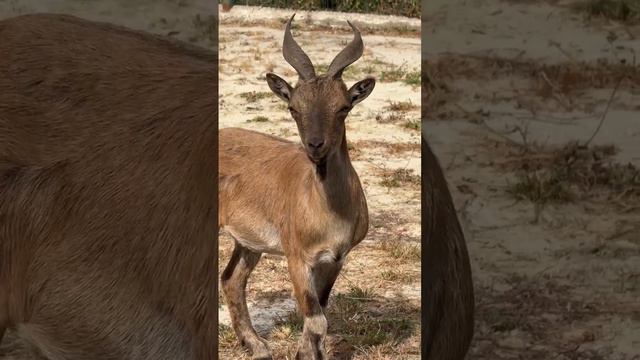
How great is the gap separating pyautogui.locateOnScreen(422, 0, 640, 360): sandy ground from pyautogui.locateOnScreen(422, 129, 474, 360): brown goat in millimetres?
632

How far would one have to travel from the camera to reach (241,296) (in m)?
4.82

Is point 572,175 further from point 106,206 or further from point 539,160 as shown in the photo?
point 106,206

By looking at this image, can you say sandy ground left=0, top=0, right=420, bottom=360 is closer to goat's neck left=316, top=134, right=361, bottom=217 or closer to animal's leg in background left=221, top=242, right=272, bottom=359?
animal's leg in background left=221, top=242, right=272, bottom=359

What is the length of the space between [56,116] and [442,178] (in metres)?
1.15

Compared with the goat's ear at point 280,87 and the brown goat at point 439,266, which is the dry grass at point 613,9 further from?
the brown goat at point 439,266

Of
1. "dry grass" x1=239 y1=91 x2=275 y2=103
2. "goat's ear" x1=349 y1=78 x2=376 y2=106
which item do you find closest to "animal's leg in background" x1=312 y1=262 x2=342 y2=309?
"goat's ear" x1=349 y1=78 x2=376 y2=106

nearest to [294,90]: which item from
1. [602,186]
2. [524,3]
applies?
[602,186]

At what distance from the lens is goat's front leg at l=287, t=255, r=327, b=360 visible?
4.20m

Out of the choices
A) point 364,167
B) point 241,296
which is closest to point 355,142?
point 364,167

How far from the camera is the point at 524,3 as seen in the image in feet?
29.1

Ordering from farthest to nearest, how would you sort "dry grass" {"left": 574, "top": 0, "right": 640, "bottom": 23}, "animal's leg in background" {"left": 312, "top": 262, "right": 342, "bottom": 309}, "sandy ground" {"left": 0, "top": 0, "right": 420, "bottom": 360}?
"dry grass" {"left": 574, "top": 0, "right": 640, "bottom": 23}
"animal's leg in background" {"left": 312, "top": 262, "right": 342, "bottom": 309}
"sandy ground" {"left": 0, "top": 0, "right": 420, "bottom": 360}

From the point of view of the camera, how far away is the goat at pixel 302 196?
3.89 metres

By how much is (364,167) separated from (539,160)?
74.9 inches

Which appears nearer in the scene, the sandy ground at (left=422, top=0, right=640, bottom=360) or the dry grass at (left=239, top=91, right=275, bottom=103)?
the sandy ground at (left=422, top=0, right=640, bottom=360)
